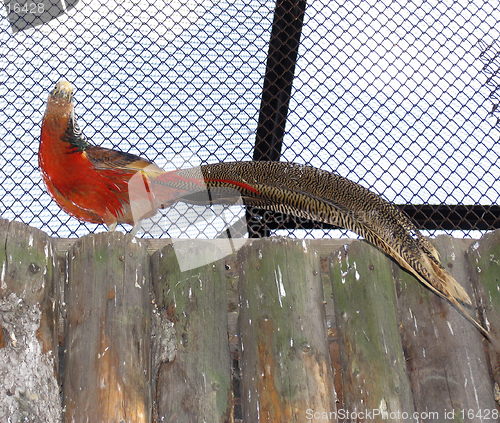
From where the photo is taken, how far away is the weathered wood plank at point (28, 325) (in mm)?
1314

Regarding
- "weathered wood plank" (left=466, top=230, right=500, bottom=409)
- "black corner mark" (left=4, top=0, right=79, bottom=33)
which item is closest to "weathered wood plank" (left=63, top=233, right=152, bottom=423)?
"weathered wood plank" (left=466, top=230, right=500, bottom=409)

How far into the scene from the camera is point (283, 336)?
149 cm

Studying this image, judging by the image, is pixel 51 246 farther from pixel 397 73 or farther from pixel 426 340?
pixel 397 73

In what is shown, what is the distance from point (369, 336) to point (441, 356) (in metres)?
0.22

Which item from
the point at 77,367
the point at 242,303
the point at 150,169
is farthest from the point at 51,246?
the point at 150,169

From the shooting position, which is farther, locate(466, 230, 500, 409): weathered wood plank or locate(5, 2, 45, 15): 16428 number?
locate(5, 2, 45, 15): 16428 number

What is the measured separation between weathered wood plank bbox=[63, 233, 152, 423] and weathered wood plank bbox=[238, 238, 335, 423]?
0.29m

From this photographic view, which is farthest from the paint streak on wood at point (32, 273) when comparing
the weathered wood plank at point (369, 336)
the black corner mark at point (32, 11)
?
the black corner mark at point (32, 11)

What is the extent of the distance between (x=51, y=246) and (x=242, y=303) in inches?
23.2

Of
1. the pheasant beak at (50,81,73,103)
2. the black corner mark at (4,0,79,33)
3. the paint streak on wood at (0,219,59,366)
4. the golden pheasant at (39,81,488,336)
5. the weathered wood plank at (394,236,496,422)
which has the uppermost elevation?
the black corner mark at (4,0,79,33)

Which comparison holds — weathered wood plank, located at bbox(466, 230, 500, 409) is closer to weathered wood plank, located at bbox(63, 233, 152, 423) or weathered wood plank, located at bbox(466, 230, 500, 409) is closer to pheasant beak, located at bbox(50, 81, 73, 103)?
weathered wood plank, located at bbox(63, 233, 152, 423)

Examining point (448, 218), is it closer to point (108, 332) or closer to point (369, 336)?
point (369, 336)

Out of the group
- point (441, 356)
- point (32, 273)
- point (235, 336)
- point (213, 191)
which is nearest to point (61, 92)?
point (213, 191)

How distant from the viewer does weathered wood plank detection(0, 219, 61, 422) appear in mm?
1314
